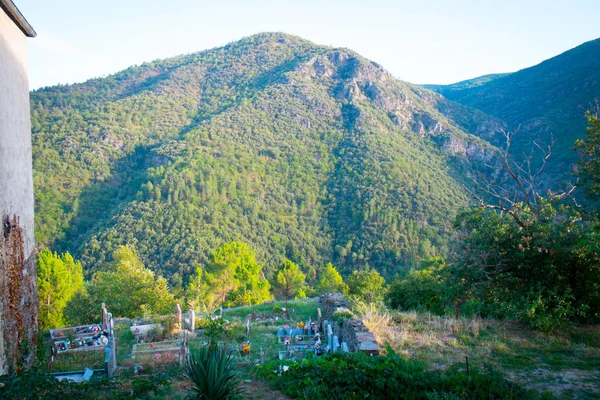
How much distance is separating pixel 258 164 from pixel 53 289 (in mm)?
67955

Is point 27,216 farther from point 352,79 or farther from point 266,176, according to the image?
point 352,79

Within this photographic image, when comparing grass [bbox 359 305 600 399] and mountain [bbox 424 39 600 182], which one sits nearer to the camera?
grass [bbox 359 305 600 399]

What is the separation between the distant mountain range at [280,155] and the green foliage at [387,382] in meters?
46.5

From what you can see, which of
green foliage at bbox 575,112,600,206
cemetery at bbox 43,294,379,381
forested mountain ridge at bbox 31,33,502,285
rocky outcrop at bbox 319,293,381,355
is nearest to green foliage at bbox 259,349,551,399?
rocky outcrop at bbox 319,293,381,355

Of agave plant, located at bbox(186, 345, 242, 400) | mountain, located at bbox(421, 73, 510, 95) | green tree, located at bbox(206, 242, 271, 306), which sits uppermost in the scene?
mountain, located at bbox(421, 73, 510, 95)

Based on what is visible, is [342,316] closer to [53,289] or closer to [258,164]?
[53,289]

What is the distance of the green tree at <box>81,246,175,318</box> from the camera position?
2014cm

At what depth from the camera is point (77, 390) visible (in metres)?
4.82

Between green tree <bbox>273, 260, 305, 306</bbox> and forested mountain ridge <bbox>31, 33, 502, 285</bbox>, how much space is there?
20751 mm

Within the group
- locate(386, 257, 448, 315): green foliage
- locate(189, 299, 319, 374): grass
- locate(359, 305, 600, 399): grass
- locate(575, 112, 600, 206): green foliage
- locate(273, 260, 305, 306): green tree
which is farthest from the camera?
locate(273, 260, 305, 306): green tree

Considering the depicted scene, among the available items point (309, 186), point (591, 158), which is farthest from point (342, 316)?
point (309, 186)

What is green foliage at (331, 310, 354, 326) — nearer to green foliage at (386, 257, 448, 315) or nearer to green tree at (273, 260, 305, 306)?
green foliage at (386, 257, 448, 315)

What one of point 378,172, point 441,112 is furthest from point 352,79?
point 378,172

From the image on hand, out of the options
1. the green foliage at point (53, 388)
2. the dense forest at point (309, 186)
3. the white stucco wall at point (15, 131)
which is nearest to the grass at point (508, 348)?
the dense forest at point (309, 186)
